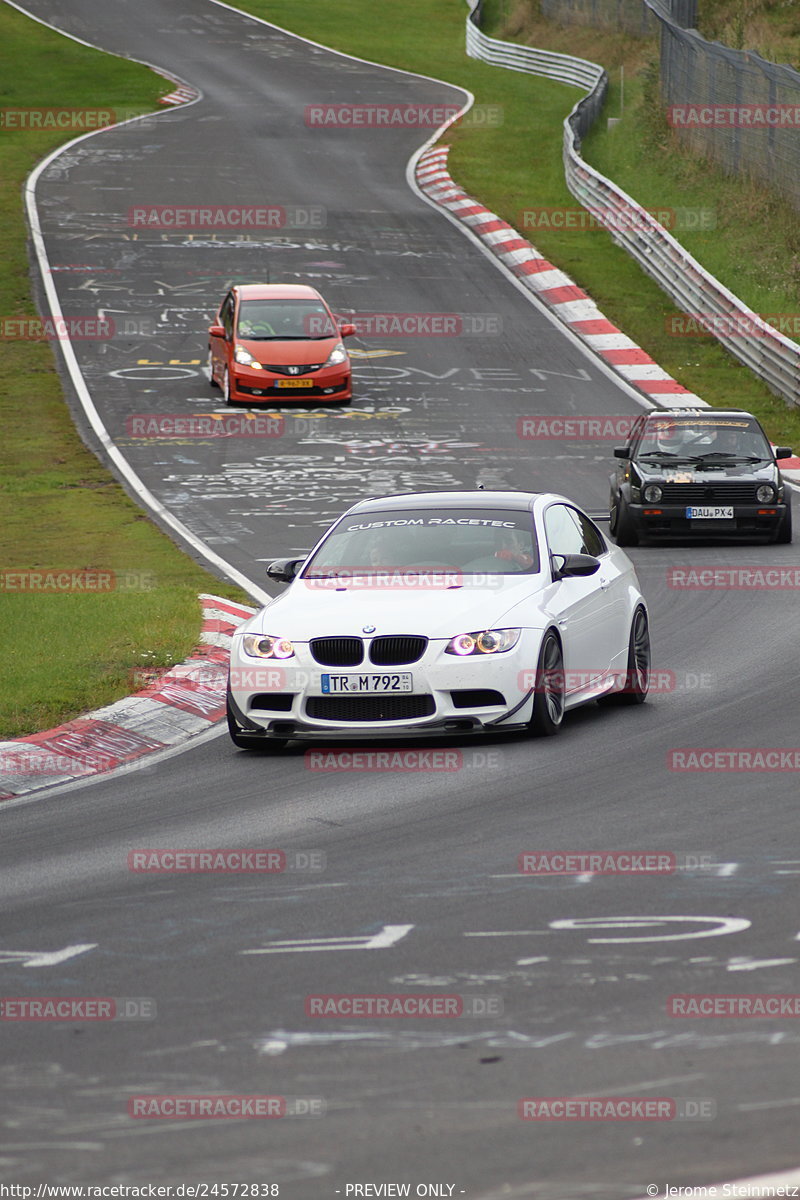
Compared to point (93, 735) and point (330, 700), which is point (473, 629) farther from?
point (93, 735)

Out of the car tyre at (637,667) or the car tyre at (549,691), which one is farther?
the car tyre at (637,667)

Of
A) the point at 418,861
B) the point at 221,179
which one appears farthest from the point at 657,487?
the point at 221,179

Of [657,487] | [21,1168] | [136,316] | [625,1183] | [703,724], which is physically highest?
[625,1183]

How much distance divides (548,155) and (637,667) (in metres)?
37.9

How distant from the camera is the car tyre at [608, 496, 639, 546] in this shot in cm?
2020

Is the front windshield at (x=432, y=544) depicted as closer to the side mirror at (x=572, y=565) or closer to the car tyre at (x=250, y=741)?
the side mirror at (x=572, y=565)

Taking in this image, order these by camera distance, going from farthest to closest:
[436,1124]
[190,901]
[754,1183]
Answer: [190,901], [436,1124], [754,1183]

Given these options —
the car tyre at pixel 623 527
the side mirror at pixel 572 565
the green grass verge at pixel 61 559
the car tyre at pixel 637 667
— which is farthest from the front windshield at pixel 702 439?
the side mirror at pixel 572 565

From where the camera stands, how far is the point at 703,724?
11211 mm

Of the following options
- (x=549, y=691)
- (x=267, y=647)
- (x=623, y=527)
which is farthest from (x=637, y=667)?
(x=623, y=527)

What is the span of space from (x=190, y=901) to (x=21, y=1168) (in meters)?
2.74

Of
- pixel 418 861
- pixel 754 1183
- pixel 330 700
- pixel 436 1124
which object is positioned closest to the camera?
pixel 754 1183

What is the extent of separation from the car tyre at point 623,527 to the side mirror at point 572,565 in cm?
839

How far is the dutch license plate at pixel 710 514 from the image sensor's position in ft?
65.8
